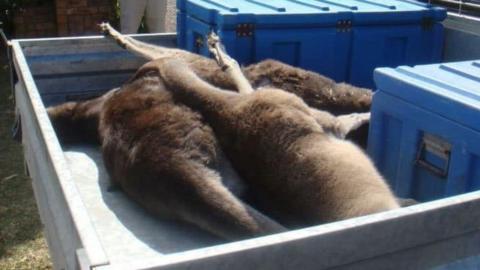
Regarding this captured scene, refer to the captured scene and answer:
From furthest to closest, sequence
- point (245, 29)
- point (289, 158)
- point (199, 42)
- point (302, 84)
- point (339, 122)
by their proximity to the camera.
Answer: point (199, 42), point (245, 29), point (302, 84), point (339, 122), point (289, 158)

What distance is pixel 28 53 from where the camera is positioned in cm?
338

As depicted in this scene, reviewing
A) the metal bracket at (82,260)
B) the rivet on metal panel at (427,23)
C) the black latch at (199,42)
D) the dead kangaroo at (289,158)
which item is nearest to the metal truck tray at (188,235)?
the metal bracket at (82,260)

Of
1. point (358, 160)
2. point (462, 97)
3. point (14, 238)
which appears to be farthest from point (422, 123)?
point (14, 238)

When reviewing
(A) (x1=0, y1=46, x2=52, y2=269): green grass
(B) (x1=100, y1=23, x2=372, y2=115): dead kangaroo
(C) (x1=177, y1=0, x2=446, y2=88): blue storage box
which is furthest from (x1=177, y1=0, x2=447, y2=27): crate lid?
(A) (x1=0, y1=46, x2=52, y2=269): green grass

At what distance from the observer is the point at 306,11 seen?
3.15m

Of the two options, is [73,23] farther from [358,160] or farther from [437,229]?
[437,229]

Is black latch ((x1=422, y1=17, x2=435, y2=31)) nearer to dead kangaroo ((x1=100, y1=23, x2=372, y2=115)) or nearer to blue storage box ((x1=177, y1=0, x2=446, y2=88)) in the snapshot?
blue storage box ((x1=177, y1=0, x2=446, y2=88))

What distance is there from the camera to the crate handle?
2.16 metres

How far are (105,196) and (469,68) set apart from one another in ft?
4.79

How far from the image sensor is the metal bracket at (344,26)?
10.4 feet

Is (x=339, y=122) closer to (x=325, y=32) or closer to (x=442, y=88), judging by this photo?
(x=442, y=88)

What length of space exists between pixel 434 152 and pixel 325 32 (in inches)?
43.9

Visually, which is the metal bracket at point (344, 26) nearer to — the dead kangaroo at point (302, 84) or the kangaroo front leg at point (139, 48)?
the dead kangaroo at point (302, 84)

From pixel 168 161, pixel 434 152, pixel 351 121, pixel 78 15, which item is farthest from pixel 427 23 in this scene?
pixel 78 15
